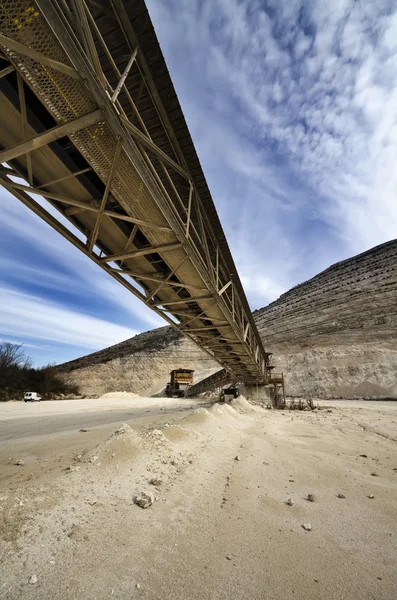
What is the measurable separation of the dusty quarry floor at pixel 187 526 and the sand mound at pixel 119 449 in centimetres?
2

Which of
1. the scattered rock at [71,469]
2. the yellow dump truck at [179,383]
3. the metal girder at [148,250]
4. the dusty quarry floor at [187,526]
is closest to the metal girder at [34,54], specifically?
the metal girder at [148,250]

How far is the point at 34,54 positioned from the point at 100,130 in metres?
1.21

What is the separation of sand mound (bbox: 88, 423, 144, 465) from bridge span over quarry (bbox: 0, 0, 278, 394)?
378 centimetres

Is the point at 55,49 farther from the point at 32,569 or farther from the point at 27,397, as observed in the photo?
the point at 27,397

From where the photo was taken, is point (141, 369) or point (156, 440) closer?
point (156, 440)

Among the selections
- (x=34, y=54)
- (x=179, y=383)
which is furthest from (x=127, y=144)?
(x=179, y=383)

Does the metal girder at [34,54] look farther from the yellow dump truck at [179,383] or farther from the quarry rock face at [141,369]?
the quarry rock face at [141,369]

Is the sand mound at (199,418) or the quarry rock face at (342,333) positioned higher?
the quarry rock face at (342,333)

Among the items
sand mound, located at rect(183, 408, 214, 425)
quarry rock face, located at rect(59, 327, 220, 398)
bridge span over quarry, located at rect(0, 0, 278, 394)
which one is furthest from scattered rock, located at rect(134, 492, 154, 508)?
quarry rock face, located at rect(59, 327, 220, 398)

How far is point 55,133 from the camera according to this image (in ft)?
10.8

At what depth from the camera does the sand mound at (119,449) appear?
136 inches

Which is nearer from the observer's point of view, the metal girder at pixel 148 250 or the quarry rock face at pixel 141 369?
the metal girder at pixel 148 250

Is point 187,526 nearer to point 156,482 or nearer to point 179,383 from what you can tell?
point 156,482

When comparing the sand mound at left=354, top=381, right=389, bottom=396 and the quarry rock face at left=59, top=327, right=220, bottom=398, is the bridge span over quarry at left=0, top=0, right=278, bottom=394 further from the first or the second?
the quarry rock face at left=59, top=327, right=220, bottom=398
